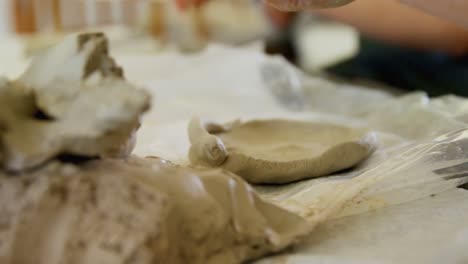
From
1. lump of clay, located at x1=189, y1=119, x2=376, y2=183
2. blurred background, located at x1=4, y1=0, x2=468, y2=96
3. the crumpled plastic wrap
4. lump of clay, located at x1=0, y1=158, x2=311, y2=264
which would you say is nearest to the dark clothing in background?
blurred background, located at x1=4, y1=0, x2=468, y2=96

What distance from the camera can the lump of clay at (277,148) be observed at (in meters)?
0.51

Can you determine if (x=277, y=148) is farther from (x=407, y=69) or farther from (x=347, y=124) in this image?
(x=407, y=69)

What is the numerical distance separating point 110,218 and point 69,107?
0.22 feet

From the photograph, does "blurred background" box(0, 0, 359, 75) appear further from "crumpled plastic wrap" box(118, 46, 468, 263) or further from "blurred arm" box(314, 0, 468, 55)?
"crumpled plastic wrap" box(118, 46, 468, 263)

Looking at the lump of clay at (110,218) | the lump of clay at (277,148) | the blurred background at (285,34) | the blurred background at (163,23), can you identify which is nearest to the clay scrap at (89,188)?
the lump of clay at (110,218)

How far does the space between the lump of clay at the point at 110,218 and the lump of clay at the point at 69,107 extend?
1 cm

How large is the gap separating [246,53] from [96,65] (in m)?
0.78

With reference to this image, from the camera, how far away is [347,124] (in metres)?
0.78

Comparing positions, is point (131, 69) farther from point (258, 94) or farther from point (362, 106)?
point (362, 106)

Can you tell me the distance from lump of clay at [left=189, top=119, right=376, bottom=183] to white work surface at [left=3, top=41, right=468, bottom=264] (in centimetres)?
2

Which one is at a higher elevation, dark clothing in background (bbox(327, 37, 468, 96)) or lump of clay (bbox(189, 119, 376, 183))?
lump of clay (bbox(189, 119, 376, 183))

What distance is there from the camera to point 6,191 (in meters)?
0.33

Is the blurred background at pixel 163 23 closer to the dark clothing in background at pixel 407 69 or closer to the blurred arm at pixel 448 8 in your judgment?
the dark clothing in background at pixel 407 69

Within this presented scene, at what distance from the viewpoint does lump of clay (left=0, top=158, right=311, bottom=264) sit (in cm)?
32
